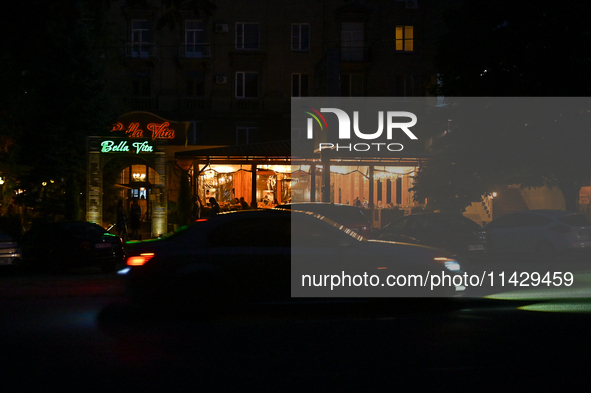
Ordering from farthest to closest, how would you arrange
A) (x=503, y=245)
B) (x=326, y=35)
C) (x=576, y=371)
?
(x=326, y=35), (x=503, y=245), (x=576, y=371)

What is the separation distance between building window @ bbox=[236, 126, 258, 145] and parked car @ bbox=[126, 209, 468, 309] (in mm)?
26967

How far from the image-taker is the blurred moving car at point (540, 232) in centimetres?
1783

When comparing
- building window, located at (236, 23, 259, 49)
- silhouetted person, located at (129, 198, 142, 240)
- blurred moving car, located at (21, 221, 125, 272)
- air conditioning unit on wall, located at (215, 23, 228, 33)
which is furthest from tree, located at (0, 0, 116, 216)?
building window, located at (236, 23, 259, 49)

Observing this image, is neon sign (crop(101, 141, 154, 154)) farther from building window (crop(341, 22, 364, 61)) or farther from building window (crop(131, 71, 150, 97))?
building window (crop(341, 22, 364, 61))

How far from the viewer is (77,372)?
5.81m

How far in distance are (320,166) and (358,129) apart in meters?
3.28

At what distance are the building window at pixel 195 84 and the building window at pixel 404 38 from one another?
12.0m

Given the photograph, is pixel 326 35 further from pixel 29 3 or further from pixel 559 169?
pixel 29 3

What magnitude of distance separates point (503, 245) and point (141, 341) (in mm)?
14428

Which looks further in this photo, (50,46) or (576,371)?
(50,46)

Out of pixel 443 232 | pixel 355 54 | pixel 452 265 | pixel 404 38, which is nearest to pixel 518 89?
pixel 443 232

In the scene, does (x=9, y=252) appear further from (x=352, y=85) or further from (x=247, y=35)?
(x=352, y=85)

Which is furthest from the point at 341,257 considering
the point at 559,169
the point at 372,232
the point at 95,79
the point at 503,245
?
the point at 95,79

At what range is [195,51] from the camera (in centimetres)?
3519
